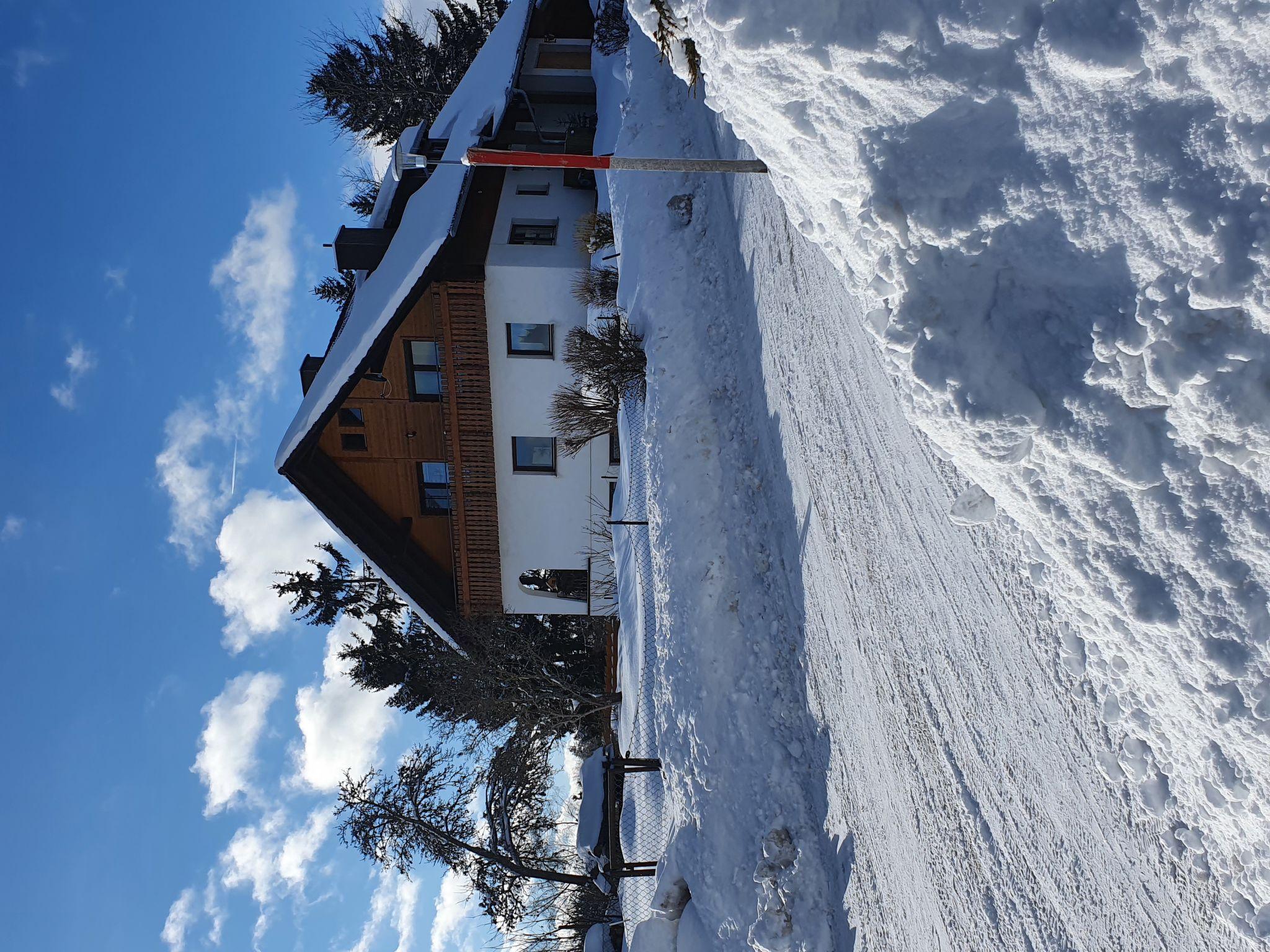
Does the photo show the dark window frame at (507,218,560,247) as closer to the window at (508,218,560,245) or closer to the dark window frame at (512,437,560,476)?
A: the window at (508,218,560,245)

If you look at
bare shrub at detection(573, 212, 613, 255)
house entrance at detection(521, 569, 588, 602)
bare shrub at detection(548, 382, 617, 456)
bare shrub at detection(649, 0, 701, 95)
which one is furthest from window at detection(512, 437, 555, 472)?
bare shrub at detection(649, 0, 701, 95)

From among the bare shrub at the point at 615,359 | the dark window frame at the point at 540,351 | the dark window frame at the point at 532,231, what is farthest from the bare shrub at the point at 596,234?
the bare shrub at the point at 615,359

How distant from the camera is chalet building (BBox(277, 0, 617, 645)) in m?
13.0

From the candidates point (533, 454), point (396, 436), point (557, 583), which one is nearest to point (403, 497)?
point (396, 436)

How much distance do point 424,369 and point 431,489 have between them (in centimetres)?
256

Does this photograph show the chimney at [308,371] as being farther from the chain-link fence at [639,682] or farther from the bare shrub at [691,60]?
the bare shrub at [691,60]

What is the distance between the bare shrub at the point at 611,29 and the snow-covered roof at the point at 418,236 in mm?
1343

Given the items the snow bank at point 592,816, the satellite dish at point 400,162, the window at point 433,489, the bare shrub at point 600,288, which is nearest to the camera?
the snow bank at point 592,816

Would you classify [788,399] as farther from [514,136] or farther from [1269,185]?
[514,136]

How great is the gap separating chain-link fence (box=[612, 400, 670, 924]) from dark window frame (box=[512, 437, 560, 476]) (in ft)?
12.6

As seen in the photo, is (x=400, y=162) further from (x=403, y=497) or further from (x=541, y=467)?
(x=403, y=497)

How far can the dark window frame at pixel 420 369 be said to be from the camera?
13812 millimetres

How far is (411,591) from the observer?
1561cm

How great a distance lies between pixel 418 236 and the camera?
40.9 ft
